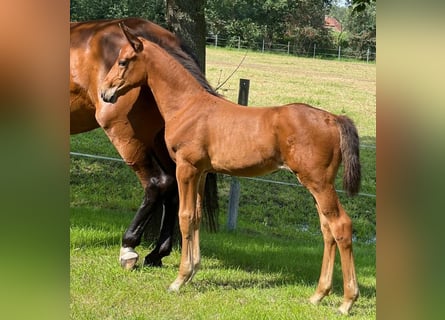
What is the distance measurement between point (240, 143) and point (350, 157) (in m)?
0.55

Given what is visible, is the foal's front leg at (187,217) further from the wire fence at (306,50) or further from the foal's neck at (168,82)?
the wire fence at (306,50)

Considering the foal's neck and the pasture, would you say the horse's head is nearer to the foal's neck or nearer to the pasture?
the foal's neck

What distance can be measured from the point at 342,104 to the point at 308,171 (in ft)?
11.2

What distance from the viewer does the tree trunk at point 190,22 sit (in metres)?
4.30

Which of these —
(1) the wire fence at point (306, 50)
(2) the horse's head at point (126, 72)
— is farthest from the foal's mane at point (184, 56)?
(1) the wire fence at point (306, 50)

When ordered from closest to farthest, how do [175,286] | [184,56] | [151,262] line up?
1. [175,286]
2. [184,56]
3. [151,262]

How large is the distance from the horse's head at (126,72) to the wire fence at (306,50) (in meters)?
1.68

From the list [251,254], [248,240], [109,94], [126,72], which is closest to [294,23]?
[248,240]

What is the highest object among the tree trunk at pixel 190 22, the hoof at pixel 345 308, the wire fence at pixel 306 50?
the tree trunk at pixel 190 22

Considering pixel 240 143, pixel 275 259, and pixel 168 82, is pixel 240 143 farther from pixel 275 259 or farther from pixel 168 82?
pixel 275 259

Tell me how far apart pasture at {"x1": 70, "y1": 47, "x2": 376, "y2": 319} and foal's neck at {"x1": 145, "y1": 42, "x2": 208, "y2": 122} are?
0.99 meters

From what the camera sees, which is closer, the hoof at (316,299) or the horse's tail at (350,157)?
the horse's tail at (350,157)

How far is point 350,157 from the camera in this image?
2.66 metres
